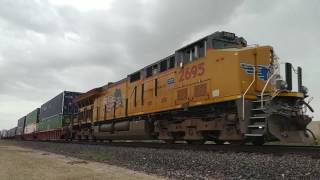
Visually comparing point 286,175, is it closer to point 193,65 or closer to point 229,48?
point 229,48

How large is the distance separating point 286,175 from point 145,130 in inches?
444

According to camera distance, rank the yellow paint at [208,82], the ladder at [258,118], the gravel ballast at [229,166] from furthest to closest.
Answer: the yellow paint at [208,82]
the ladder at [258,118]
the gravel ballast at [229,166]

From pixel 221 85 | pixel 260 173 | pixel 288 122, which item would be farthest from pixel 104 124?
pixel 260 173

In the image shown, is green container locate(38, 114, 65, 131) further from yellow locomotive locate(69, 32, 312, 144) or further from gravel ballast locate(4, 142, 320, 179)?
gravel ballast locate(4, 142, 320, 179)

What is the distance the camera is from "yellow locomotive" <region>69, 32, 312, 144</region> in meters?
11.1

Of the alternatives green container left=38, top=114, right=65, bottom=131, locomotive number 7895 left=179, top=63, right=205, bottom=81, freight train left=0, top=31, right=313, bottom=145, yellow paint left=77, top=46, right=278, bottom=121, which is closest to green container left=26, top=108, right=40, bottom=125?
green container left=38, top=114, right=65, bottom=131

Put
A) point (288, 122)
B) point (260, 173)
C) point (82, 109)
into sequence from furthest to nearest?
1. point (82, 109)
2. point (288, 122)
3. point (260, 173)

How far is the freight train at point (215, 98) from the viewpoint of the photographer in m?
11.1

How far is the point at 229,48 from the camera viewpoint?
1310 cm

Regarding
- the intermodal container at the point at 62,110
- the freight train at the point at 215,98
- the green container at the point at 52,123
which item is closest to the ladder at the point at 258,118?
the freight train at the point at 215,98

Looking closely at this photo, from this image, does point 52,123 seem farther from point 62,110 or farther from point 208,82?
point 208,82

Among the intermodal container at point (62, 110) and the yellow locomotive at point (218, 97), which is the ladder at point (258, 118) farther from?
the intermodal container at point (62, 110)

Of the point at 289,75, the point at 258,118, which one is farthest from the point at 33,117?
the point at 258,118

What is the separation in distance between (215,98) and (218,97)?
16 centimetres
